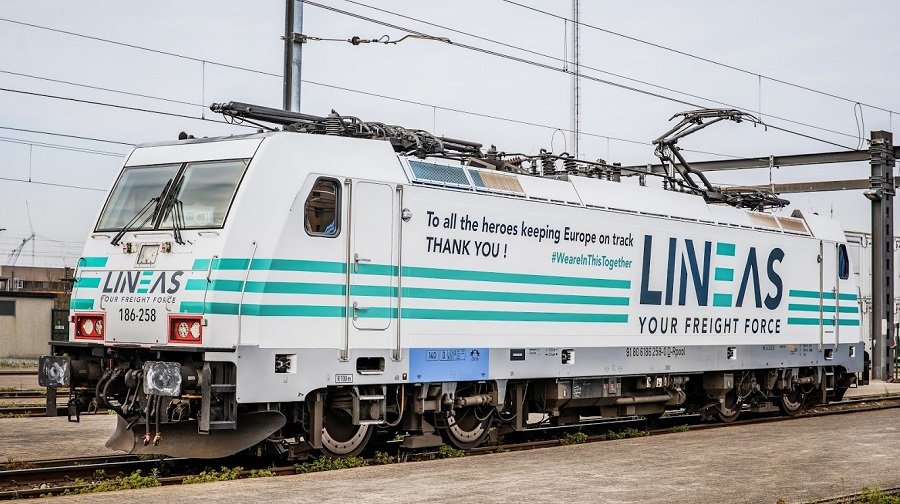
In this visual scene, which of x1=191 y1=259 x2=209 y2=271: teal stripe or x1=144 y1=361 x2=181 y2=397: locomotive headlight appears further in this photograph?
x1=191 y1=259 x2=209 y2=271: teal stripe

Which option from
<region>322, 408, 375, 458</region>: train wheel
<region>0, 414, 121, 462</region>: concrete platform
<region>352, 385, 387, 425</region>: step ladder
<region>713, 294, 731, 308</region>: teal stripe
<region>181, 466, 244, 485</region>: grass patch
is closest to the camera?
<region>181, 466, 244, 485</region>: grass patch

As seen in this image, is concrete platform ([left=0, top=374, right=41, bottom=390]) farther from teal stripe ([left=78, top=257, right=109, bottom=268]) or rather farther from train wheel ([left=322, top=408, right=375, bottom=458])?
train wheel ([left=322, top=408, right=375, bottom=458])

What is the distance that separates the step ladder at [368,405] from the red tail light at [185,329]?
2.17m

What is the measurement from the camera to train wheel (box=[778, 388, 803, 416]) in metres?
21.7

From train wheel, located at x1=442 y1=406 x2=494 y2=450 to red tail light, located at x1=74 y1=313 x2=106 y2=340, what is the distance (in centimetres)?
473

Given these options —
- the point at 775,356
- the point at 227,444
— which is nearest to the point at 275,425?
the point at 227,444

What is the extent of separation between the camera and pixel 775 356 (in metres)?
20.8

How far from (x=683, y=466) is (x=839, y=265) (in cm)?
1135

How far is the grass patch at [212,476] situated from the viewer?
38.6 feet

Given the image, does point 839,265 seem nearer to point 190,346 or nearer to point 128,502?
point 190,346

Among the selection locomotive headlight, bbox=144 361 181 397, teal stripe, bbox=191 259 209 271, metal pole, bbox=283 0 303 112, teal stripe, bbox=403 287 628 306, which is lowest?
locomotive headlight, bbox=144 361 181 397

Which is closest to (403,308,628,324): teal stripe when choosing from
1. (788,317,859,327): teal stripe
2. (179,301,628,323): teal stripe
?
(179,301,628,323): teal stripe

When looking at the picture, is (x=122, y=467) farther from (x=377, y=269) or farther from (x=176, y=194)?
(x=377, y=269)

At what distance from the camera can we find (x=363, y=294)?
13.4 meters
